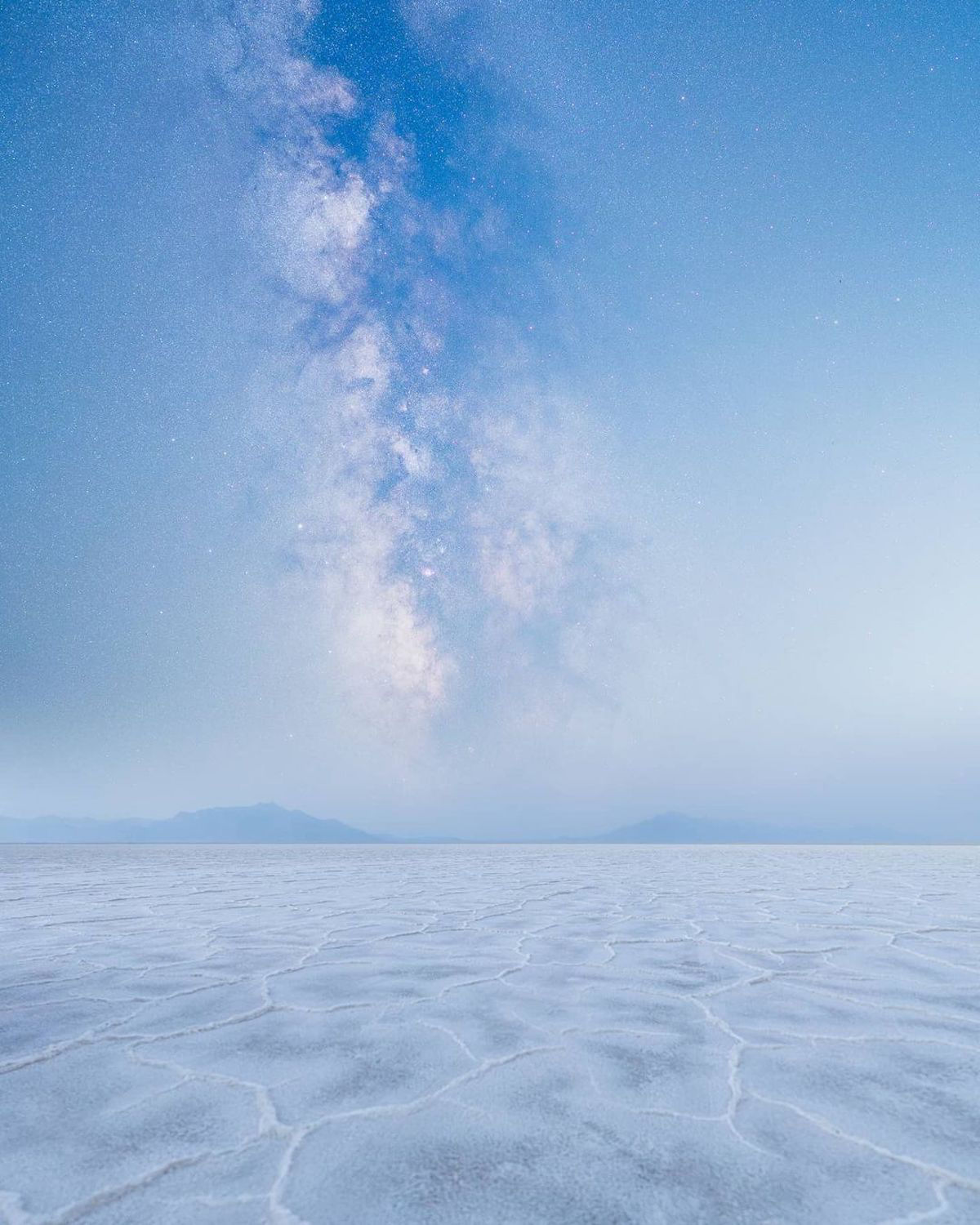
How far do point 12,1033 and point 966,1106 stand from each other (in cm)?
220

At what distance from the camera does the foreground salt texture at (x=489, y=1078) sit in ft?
3.18

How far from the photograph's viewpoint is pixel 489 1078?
1.38 metres

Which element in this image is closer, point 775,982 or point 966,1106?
point 966,1106

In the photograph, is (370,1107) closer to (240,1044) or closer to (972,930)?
(240,1044)

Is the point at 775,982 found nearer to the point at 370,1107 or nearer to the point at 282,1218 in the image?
the point at 370,1107

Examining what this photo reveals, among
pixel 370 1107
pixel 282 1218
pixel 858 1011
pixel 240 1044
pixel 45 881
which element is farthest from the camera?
pixel 45 881

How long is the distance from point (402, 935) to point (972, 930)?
9.41ft

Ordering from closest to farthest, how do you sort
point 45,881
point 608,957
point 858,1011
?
1. point 858,1011
2. point 608,957
3. point 45,881

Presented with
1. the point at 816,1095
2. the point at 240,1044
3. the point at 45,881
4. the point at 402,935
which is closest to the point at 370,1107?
the point at 240,1044

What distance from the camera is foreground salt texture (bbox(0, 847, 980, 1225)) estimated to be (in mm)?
970

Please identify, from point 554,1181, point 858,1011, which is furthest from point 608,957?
point 554,1181

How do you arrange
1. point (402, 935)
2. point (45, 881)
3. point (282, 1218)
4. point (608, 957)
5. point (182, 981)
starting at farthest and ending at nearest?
point (45, 881) < point (402, 935) < point (608, 957) < point (182, 981) < point (282, 1218)

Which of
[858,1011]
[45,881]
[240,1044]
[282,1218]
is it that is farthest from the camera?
[45,881]

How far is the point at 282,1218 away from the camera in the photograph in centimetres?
91
